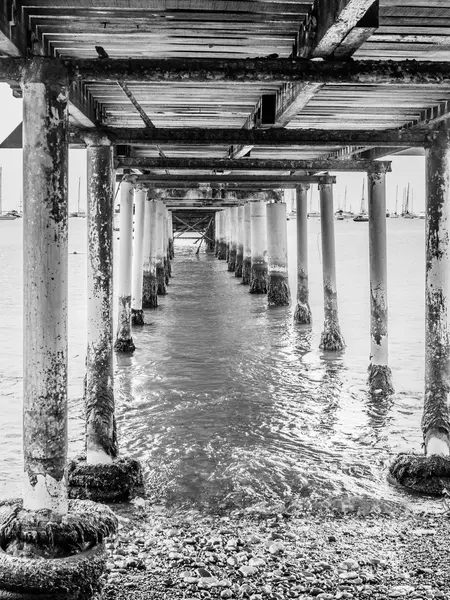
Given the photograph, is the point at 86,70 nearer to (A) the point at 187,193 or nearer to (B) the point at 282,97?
(B) the point at 282,97

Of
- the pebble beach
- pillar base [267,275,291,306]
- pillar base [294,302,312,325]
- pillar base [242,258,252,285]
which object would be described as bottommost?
the pebble beach

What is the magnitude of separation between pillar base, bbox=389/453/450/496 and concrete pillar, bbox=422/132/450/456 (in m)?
0.13

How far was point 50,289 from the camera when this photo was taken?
3.82 meters

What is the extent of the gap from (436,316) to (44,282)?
123 inches

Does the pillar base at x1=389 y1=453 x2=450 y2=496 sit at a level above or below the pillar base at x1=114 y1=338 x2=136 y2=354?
below

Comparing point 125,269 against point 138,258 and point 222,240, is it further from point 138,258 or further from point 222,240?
point 222,240

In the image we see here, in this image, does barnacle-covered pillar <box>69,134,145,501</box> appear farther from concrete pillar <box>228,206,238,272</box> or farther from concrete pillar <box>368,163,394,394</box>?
concrete pillar <box>228,206,238,272</box>

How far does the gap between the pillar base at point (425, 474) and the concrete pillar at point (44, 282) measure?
105 inches

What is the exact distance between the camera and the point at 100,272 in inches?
226

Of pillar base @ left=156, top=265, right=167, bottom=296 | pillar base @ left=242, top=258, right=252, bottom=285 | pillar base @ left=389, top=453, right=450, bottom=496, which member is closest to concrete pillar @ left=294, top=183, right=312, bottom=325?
pillar base @ left=156, top=265, right=167, bottom=296

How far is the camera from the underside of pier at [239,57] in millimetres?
3322

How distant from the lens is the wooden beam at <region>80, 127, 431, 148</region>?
559 centimetres

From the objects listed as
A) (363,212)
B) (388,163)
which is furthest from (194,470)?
(363,212)

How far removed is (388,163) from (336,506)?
4449mm
